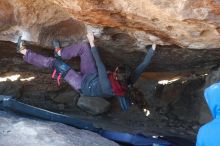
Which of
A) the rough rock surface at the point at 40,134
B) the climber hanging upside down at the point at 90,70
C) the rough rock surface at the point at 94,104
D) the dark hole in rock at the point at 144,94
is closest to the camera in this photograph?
the rough rock surface at the point at 40,134

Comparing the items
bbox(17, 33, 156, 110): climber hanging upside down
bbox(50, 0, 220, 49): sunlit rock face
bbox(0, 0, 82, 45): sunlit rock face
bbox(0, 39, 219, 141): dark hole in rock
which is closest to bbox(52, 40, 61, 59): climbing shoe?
bbox(17, 33, 156, 110): climber hanging upside down

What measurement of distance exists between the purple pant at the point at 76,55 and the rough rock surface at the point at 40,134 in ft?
3.05

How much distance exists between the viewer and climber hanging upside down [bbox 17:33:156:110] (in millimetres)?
4859

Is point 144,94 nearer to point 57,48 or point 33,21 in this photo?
point 57,48

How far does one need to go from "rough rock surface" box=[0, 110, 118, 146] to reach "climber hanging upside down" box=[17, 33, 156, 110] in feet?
2.56

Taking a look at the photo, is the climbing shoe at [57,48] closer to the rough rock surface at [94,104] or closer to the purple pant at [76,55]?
the purple pant at [76,55]

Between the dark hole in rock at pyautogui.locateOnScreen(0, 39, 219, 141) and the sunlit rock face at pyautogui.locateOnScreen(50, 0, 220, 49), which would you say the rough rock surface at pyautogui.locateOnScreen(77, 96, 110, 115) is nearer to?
the dark hole in rock at pyautogui.locateOnScreen(0, 39, 219, 141)

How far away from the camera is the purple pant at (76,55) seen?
197 inches

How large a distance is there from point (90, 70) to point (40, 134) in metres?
1.41

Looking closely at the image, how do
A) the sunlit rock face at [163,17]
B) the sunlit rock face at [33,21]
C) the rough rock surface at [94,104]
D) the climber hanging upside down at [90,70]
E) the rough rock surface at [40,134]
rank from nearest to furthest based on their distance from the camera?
1. the sunlit rock face at [163,17]
2. the rough rock surface at [40,134]
3. the sunlit rock face at [33,21]
4. the climber hanging upside down at [90,70]
5. the rough rock surface at [94,104]

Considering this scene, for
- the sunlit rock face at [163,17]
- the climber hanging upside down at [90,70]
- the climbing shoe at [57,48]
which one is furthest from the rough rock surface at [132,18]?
the climber hanging upside down at [90,70]

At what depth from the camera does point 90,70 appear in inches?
199

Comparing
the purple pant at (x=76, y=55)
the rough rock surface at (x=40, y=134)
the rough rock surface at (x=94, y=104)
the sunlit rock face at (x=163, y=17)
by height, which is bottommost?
the rough rock surface at (x=40, y=134)

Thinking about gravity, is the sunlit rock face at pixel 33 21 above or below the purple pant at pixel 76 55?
above
